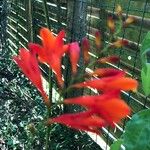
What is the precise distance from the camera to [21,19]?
745 centimetres

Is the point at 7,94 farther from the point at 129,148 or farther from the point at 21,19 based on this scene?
the point at 129,148

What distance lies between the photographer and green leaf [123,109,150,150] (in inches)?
44.8

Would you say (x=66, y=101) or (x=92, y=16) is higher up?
(x=66, y=101)

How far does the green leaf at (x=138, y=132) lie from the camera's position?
1.14 m

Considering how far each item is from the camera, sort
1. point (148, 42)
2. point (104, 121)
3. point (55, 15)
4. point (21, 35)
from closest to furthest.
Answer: point (104, 121)
point (148, 42)
point (55, 15)
point (21, 35)

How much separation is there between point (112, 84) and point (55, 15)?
15.6 ft

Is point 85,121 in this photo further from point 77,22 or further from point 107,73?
point 77,22

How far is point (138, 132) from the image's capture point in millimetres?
1144

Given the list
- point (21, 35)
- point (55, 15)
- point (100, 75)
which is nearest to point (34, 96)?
point (55, 15)

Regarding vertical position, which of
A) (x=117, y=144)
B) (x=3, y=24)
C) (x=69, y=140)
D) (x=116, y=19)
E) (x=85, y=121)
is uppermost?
(x=85, y=121)

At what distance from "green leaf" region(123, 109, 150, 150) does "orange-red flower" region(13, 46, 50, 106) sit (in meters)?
0.39

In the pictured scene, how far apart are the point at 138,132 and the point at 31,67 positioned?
0.44 metres

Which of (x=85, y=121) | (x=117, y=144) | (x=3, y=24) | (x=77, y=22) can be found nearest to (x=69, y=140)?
(x=77, y=22)

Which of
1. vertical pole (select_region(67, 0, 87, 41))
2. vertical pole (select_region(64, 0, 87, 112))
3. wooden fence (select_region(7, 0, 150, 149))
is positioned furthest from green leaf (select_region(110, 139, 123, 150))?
vertical pole (select_region(67, 0, 87, 41))
